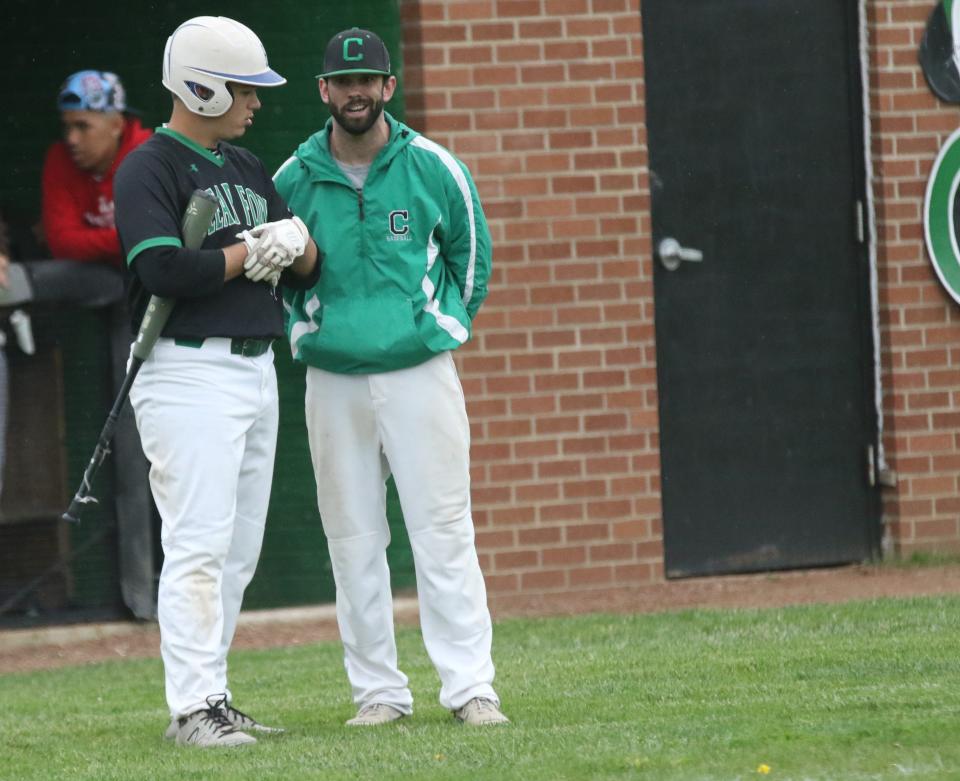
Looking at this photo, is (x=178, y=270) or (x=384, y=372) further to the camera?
(x=384, y=372)

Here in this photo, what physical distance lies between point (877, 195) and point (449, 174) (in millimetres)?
4373

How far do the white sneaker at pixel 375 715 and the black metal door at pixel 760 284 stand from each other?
12.3ft

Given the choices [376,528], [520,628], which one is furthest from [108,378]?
[376,528]

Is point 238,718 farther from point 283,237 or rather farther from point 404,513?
point 283,237

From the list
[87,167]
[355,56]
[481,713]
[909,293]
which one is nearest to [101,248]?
[87,167]

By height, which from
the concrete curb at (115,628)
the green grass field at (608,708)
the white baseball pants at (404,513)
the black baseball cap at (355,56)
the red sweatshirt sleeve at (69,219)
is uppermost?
the black baseball cap at (355,56)

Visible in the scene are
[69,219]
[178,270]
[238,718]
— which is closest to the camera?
[178,270]

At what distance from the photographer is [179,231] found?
221 inches

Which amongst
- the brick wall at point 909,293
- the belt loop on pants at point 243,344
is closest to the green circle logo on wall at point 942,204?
the brick wall at point 909,293

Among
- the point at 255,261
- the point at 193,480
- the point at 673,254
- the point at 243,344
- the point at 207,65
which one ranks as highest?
the point at 207,65

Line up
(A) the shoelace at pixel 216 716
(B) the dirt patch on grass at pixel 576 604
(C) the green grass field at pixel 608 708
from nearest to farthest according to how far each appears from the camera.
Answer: (C) the green grass field at pixel 608 708
(A) the shoelace at pixel 216 716
(B) the dirt patch on grass at pixel 576 604

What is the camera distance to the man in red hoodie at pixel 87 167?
870 cm

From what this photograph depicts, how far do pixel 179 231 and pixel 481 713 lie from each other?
1667 millimetres

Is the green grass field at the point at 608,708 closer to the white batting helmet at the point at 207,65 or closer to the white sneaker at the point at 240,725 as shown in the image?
the white sneaker at the point at 240,725
